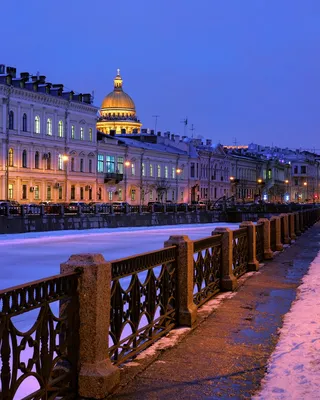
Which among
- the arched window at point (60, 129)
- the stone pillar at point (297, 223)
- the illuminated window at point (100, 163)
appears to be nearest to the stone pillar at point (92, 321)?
the stone pillar at point (297, 223)

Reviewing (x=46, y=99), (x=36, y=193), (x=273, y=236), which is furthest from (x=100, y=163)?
(x=273, y=236)

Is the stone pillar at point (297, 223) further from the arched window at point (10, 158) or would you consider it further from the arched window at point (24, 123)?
the arched window at point (24, 123)

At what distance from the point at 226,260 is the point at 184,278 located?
154 inches

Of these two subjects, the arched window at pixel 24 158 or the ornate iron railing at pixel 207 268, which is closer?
the ornate iron railing at pixel 207 268

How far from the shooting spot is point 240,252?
15.4 metres

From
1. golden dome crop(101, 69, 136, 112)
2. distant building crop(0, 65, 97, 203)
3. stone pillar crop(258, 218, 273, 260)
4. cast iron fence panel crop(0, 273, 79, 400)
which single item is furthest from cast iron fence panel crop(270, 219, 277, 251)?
golden dome crop(101, 69, 136, 112)

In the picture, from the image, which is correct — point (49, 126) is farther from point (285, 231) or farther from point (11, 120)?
point (285, 231)

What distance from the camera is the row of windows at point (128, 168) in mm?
76562

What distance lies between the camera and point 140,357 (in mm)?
7367

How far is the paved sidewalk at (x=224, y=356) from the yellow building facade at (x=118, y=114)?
312 feet

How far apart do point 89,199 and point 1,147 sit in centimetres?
1605

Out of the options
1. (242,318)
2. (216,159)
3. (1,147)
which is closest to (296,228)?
(242,318)

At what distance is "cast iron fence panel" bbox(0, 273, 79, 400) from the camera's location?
451 centimetres

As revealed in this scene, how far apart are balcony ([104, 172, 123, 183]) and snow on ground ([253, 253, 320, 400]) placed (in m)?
64.8
